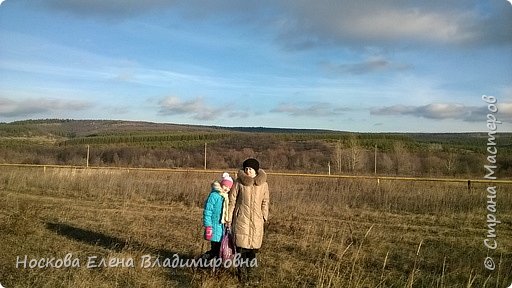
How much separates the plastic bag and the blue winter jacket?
0.39 ft

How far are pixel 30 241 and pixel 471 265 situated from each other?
7053 mm

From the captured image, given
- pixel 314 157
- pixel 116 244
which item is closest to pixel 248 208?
pixel 116 244

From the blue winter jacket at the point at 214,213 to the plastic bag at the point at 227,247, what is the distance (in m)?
0.12

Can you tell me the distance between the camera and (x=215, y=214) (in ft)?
19.5

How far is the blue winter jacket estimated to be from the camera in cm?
589

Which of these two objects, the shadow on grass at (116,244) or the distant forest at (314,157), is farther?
the distant forest at (314,157)

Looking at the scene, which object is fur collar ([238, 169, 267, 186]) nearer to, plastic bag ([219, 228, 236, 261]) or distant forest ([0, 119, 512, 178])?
plastic bag ([219, 228, 236, 261])

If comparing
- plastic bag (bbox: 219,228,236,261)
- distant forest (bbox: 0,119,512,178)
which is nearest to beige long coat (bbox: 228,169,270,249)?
plastic bag (bbox: 219,228,236,261)

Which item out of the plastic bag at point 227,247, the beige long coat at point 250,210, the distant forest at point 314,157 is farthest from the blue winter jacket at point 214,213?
the distant forest at point 314,157

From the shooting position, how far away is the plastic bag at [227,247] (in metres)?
5.85

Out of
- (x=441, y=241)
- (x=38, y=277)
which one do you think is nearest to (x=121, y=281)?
A: (x=38, y=277)

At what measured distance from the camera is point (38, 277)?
542cm

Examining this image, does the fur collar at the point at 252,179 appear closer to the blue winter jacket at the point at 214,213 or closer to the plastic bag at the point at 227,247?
the blue winter jacket at the point at 214,213

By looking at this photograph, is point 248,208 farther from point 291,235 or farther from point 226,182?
point 291,235
